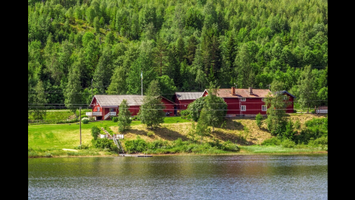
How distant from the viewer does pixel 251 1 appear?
195 m

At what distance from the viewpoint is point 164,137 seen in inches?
2655

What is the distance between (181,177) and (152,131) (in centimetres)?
2654

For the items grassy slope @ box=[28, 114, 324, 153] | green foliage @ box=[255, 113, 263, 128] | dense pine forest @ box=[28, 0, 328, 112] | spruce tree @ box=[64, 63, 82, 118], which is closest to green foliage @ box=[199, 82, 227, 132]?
grassy slope @ box=[28, 114, 324, 153]

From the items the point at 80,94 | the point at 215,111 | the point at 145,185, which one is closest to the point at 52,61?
the point at 80,94

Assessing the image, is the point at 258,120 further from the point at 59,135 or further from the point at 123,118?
the point at 59,135

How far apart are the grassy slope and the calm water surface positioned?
6.72m

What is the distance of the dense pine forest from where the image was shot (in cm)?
9500

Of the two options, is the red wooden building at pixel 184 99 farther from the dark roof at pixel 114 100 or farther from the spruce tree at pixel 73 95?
the spruce tree at pixel 73 95

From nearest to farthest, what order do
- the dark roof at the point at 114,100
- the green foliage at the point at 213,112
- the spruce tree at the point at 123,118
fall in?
the spruce tree at the point at 123,118 < the green foliage at the point at 213,112 < the dark roof at the point at 114,100

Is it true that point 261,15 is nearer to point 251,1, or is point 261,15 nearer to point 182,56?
point 251,1

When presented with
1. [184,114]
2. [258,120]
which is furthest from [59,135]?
[258,120]

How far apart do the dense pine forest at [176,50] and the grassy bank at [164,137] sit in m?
12.4

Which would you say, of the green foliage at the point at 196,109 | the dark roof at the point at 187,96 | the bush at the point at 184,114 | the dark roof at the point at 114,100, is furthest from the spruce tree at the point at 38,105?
the green foliage at the point at 196,109

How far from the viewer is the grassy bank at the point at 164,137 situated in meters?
61.8
